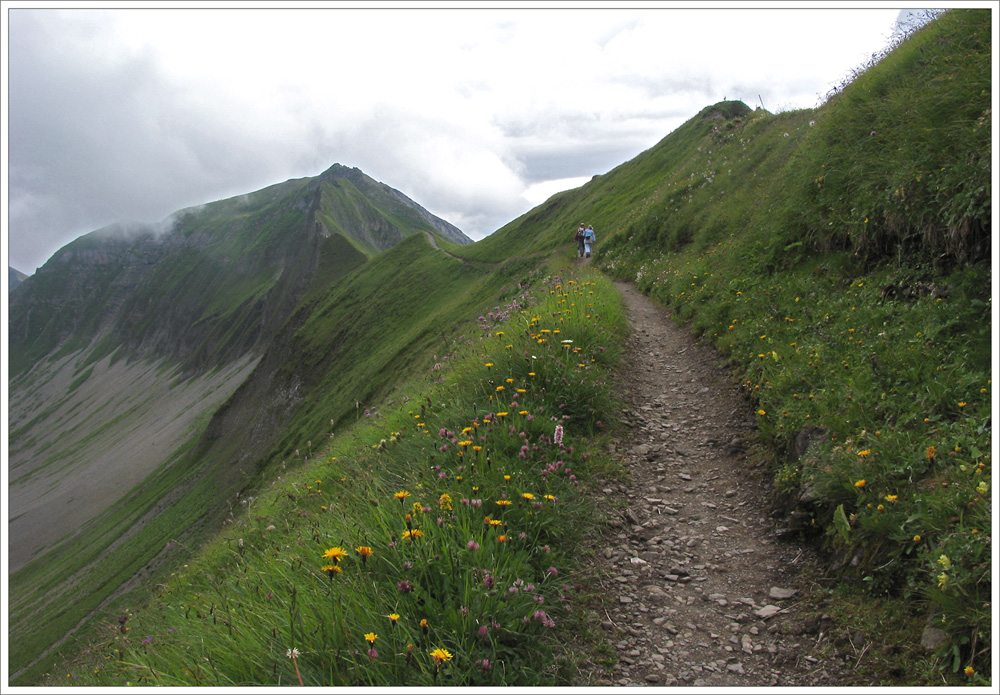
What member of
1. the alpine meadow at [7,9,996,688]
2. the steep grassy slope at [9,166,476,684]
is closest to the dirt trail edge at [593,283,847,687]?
the alpine meadow at [7,9,996,688]

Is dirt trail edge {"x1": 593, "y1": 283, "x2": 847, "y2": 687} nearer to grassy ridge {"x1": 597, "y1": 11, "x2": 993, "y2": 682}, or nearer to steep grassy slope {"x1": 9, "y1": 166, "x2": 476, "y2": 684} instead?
grassy ridge {"x1": 597, "y1": 11, "x2": 993, "y2": 682}

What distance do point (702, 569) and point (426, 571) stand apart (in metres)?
2.58

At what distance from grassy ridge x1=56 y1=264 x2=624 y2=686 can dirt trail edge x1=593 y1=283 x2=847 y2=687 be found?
0.51 m

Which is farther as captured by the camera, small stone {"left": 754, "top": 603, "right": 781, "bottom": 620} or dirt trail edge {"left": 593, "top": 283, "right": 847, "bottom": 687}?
small stone {"left": 754, "top": 603, "right": 781, "bottom": 620}

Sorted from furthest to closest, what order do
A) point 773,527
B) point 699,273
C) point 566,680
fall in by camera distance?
point 699,273 < point 773,527 < point 566,680

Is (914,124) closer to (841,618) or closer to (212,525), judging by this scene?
(841,618)

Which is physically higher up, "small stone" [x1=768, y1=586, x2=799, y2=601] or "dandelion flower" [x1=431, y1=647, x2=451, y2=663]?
"dandelion flower" [x1=431, y1=647, x2=451, y2=663]

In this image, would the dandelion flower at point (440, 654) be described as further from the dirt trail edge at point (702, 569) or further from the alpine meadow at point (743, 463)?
the dirt trail edge at point (702, 569)

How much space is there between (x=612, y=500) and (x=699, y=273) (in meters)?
10.2

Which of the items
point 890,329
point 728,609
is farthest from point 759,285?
point 728,609

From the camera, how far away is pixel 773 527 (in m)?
4.97

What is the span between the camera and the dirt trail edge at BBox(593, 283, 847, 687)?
3557 millimetres

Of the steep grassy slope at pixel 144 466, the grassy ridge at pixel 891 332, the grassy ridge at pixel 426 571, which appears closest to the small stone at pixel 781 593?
the grassy ridge at pixel 891 332

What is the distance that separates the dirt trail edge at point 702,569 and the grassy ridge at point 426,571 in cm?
51
